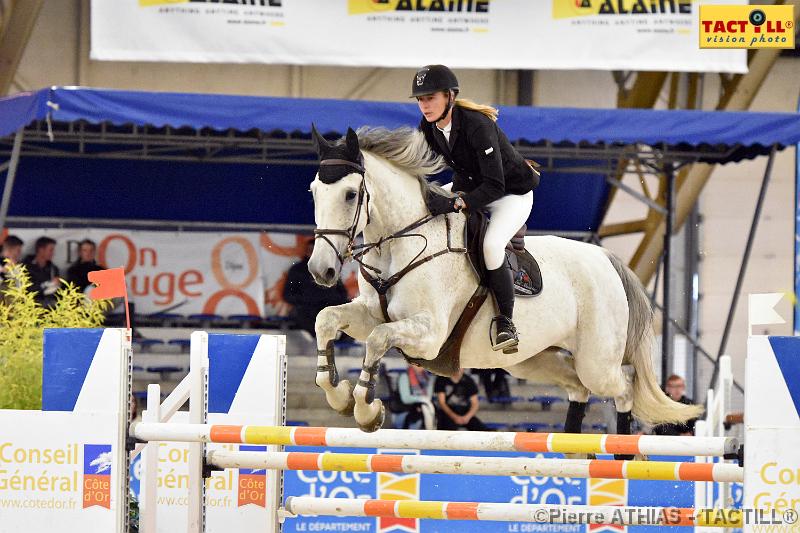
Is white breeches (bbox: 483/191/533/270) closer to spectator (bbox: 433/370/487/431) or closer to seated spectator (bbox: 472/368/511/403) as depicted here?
spectator (bbox: 433/370/487/431)

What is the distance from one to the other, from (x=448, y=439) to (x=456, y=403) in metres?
5.24

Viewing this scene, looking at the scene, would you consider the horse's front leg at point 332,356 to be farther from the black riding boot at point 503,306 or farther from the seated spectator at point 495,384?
the seated spectator at point 495,384

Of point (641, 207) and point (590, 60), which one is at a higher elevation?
point (590, 60)

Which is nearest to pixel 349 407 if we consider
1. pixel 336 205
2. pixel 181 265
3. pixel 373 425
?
pixel 373 425

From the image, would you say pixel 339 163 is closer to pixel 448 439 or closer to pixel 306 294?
pixel 448 439

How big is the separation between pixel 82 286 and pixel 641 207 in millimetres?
6806

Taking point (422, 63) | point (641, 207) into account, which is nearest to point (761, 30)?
point (422, 63)

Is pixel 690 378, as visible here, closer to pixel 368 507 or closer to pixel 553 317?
pixel 553 317

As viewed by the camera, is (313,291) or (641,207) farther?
(641,207)

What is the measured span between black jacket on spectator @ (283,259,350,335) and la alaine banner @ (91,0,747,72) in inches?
74.9

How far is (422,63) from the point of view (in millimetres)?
10547

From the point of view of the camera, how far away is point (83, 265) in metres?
10.6

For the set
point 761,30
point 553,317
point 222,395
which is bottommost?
point 222,395

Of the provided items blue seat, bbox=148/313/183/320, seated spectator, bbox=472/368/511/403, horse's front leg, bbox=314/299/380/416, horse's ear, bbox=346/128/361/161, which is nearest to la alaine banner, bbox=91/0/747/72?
blue seat, bbox=148/313/183/320
